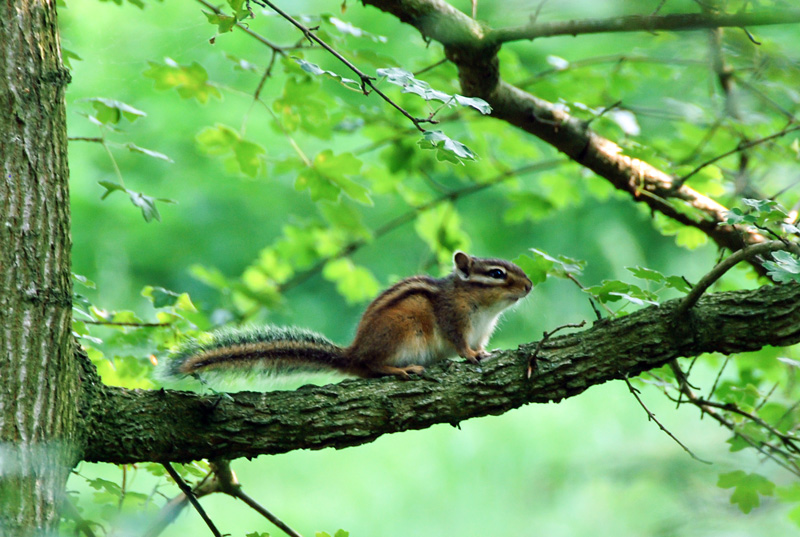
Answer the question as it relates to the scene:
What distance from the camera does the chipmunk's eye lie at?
9.51ft

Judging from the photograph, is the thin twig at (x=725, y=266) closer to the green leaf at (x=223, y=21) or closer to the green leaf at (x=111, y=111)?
the green leaf at (x=223, y=21)

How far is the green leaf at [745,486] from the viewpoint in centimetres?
200

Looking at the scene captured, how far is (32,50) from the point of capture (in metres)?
1.52

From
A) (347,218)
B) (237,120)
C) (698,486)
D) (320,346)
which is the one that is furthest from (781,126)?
(237,120)

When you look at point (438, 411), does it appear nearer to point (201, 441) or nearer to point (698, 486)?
point (201, 441)

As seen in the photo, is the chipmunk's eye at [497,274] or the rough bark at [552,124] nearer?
the rough bark at [552,124]

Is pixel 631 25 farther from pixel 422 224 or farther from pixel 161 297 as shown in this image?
pixel 422 224

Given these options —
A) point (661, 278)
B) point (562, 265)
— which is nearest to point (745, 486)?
point (661, 278)

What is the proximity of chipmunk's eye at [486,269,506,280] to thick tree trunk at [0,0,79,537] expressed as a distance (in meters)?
1.68

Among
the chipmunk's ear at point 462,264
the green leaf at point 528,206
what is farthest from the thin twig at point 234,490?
the green leaf at point 528,206

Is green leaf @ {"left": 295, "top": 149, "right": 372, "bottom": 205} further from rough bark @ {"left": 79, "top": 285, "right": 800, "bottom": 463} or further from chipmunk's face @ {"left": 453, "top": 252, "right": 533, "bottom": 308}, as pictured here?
rough bark @ {"left": 79, "top": 285, "right": 800, "bottom": 463}

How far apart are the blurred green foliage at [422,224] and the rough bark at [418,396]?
12 centimetres

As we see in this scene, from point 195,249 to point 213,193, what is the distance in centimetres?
52

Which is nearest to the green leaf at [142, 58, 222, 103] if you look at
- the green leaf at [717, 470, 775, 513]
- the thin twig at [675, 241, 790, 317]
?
the thin twig at [675, 241, 790, 317]
